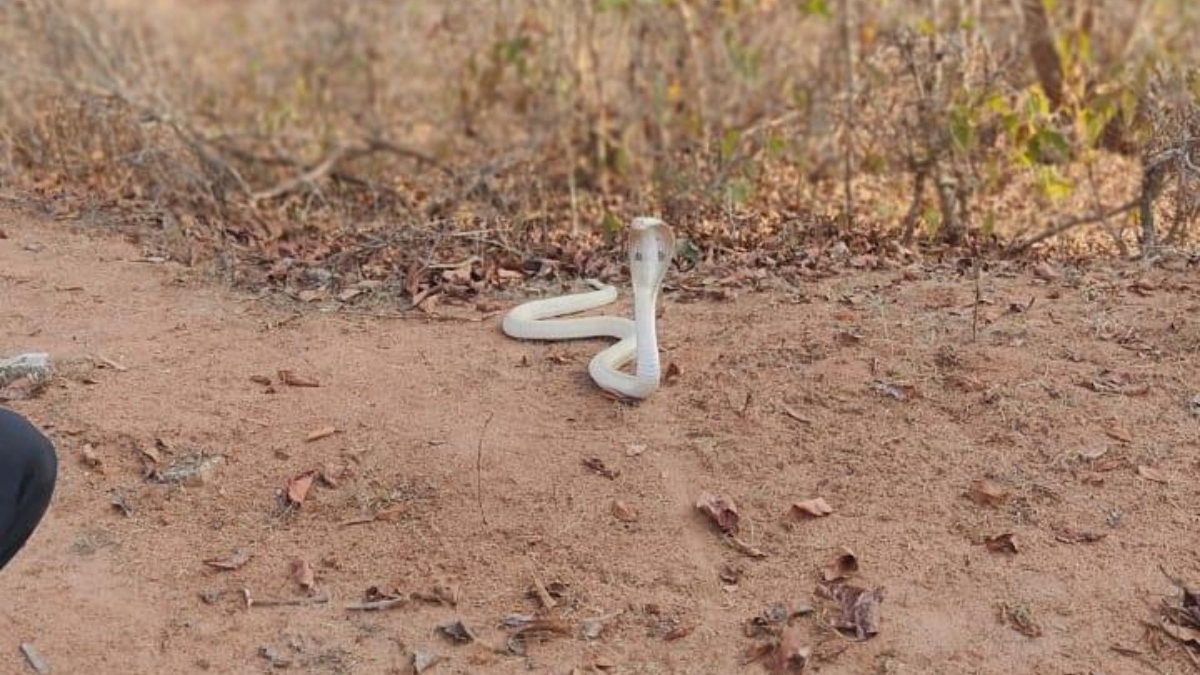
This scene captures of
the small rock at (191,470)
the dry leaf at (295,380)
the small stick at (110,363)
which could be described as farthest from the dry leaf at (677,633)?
the small stick at (110,363)

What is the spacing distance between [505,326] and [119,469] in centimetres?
138

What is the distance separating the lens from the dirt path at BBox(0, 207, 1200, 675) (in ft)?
11.4

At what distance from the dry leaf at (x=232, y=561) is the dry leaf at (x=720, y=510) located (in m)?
1.24

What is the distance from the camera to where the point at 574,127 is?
862 cm

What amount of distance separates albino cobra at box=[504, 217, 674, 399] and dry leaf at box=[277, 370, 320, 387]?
0.71 meters

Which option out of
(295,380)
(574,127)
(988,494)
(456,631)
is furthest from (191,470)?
(574,127)

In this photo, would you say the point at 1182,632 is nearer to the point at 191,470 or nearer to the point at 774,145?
the point at 191,470

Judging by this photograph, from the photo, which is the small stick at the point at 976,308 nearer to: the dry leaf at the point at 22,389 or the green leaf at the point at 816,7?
the green leaf at the point at 816,7

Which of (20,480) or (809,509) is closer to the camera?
(20,480)

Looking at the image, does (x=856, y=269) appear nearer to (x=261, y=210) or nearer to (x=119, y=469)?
(x=119, y=469)

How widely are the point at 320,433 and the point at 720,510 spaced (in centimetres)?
123

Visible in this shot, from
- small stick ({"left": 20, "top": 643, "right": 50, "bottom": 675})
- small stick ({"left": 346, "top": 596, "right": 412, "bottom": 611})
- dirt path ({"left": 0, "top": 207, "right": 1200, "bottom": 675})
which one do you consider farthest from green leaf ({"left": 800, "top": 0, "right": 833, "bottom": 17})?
small stick ({"left": 20, "top": 643, "right": 50, "bottom": 675})

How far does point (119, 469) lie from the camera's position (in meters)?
4.10

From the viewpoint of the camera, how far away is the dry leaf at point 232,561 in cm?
374
